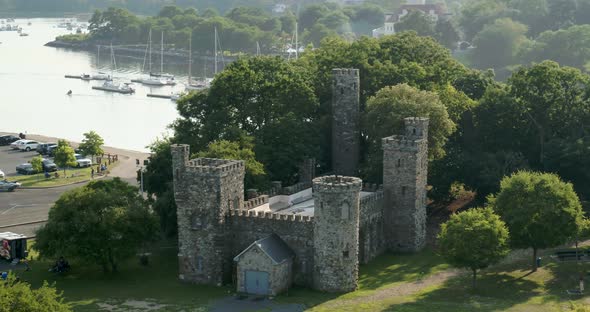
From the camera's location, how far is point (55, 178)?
79250 millimetres

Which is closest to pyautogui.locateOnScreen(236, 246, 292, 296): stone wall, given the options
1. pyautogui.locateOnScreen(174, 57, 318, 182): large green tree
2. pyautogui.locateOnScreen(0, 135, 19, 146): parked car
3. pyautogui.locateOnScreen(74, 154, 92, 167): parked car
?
pyautogui.locateOnScreen(174, 57, 318, 182): large green tree

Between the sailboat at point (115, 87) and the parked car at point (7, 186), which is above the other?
the sailboat at point (115, 87)

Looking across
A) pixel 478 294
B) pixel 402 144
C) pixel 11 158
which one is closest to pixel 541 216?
pixel 478 294

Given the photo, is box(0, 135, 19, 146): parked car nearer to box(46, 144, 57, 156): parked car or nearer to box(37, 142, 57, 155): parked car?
box(37, 142, 57, 155): parked car

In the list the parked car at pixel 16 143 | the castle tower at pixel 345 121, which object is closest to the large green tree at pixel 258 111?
the castle tower at pixel 345 121

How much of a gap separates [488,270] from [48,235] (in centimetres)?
2305

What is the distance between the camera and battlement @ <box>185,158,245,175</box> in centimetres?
4781

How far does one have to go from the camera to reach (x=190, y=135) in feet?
218

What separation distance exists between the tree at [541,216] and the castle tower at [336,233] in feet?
27.9

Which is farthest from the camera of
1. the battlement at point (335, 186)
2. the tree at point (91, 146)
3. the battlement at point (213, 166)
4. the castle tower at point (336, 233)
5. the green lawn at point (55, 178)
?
the tree at point (91, 146)

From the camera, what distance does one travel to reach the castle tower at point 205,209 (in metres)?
48.2

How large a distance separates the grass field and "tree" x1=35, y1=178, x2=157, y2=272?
1.56m

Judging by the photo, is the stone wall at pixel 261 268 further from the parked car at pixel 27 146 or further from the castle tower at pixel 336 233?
the parked car at pixel 27 146

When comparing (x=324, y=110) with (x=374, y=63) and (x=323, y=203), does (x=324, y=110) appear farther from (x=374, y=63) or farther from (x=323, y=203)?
(x=323, y=203)
